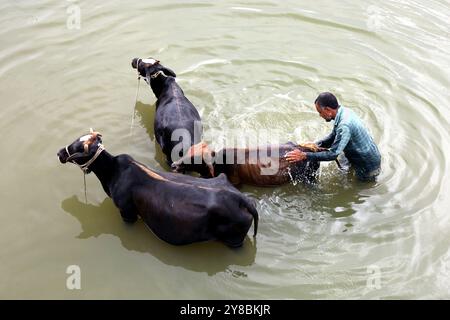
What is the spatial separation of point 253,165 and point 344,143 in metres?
1.06

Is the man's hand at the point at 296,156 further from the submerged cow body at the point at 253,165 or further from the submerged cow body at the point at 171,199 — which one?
the submerged cow body at the point at 171,199

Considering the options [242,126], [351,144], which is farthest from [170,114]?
[351,144]

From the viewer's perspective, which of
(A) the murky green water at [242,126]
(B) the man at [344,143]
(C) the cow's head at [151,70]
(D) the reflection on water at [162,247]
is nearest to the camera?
(A) the murky green water at [242,126]

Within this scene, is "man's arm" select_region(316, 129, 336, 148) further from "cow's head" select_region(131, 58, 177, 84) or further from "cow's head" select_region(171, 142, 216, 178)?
"cow's head" select_region(131, 58, 177, 84)

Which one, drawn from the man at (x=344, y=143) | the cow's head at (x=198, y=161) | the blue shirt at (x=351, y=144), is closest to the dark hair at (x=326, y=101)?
the man at (x=344, y=143)

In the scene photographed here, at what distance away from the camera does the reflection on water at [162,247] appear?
5.24 m

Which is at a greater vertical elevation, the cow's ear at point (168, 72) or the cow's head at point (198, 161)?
the cow's ear at point (168, 72)

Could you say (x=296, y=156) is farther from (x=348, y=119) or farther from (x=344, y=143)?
(x=348, y=119)

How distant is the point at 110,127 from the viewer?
702cm

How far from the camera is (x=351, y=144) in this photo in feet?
18.6

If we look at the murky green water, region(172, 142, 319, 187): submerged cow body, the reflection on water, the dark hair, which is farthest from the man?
the reflection on water

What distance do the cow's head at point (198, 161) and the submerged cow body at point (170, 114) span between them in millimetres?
312
